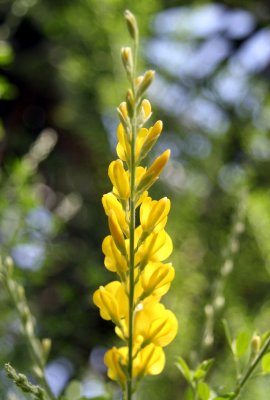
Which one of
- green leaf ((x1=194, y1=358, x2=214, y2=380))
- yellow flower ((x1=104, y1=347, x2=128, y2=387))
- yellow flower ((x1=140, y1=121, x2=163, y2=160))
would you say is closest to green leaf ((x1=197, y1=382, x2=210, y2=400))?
green leaf ((x1=194, y1=358, x2=214, y2=380))

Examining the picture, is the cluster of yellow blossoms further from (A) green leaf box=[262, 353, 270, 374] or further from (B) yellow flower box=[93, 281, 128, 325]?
(A) green leaf box=[262, 353, 270, 374]

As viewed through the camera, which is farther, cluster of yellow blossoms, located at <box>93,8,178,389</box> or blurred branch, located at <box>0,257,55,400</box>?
blurred branch, located at <box>0,257,55,400</box>

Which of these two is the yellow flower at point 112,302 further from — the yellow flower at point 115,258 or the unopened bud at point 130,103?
the unopened bud at point 130,103

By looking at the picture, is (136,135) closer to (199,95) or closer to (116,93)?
(116,93)

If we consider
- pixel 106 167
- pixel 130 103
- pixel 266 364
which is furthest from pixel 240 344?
pixel 106 167

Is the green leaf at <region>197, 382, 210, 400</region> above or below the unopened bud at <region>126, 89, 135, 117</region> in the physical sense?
below

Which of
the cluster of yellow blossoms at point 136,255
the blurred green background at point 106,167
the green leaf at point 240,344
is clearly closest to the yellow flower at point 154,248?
the cluster of yellow blossoms at point 136,255

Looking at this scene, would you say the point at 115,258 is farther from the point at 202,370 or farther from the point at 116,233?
the point at 202,370
